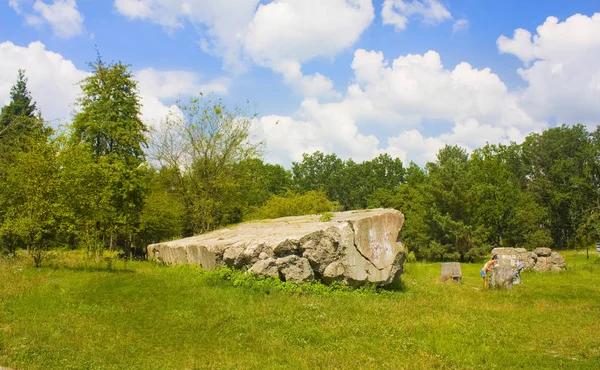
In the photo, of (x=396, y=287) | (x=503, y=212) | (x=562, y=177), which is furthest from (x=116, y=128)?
(x=562, y=177)

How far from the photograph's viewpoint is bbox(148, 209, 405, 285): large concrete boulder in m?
15.0

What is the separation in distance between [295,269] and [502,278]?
29.6ft

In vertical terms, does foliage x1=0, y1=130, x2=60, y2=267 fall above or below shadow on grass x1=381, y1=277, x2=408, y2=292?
above

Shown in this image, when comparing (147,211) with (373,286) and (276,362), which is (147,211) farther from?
(276,362)

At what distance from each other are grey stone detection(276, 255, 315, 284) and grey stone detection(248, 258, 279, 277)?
0.52 ft

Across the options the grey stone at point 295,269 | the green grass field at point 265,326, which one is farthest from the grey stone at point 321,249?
the green grass field at point 265,326

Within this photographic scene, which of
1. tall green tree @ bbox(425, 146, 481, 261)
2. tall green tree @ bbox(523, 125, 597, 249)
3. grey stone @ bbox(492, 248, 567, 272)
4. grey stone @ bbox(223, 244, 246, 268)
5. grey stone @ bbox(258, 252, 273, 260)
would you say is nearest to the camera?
grey stone @ bbox(258, 252, 273, 260)

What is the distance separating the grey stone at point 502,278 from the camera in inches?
731

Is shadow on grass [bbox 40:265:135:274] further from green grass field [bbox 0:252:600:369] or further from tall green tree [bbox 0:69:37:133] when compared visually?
tall green tree [bbox 0:69:37:133]

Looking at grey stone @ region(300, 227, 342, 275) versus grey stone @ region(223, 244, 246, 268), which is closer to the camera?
grey stone @ region(300, 227, 342, 275)

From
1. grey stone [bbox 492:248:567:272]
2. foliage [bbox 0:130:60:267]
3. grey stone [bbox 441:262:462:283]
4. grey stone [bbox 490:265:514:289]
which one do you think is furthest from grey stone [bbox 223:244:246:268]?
grey stone [bbox 492:248:567:272]

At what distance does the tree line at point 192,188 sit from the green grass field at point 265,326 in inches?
133

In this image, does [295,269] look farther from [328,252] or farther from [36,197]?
[36,197]

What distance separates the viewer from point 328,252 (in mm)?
15141
